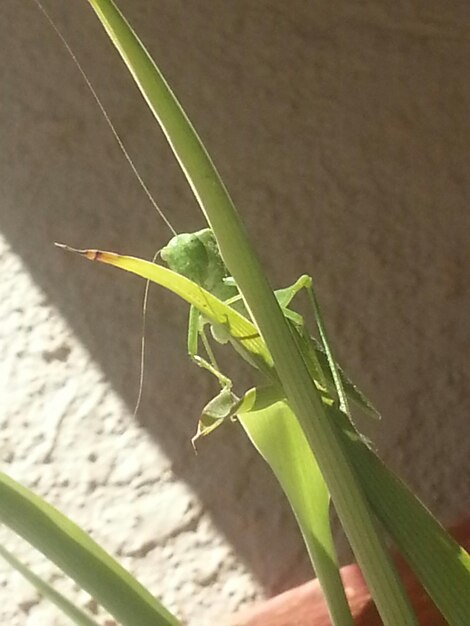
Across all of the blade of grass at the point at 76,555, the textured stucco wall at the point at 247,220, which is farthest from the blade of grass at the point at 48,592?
the textured stucco wall at the point at 247,220

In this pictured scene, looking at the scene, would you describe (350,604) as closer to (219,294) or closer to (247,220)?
(219,294)

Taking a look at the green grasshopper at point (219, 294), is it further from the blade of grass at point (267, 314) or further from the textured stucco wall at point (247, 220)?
the textured stucco wall at point (247, 220)

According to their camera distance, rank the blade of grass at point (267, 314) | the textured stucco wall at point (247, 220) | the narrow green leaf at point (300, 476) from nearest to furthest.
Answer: the blade of grass at point (267, 314) → the narrow green leaf at point (300, 476) → the textured stucco wall at point (247, 220)

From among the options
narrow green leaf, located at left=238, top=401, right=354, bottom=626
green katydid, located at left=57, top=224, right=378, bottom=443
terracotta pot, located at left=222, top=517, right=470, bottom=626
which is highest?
green katydid, located at left=57, top=224, right=378, bottom=443

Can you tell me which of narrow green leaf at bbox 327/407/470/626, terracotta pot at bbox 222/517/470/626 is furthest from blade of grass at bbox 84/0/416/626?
terracotta pot at bbox 222/517/470/626

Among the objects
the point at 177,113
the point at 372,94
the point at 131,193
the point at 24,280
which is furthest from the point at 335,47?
the point at 177,113

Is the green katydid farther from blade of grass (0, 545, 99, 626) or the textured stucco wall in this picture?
the textured stucco wall
